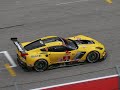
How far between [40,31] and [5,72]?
5752 millimetres

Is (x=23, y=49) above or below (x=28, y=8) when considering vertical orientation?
below

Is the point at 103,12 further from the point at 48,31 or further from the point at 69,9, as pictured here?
the point at 48,31

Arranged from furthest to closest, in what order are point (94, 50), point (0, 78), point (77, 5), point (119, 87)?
1. point (77, 5)
2. point (94, 50)
3. point (0, 78)
4. point (119, 87)

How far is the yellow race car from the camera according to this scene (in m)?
16.3

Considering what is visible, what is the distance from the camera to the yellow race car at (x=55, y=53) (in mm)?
16297

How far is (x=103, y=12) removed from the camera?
79.8 ft

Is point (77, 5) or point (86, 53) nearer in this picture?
point (86, 53)

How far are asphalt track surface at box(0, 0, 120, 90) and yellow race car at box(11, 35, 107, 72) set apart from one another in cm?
31

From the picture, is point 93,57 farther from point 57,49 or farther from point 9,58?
point 9,58

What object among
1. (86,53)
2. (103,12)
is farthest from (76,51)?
(103,12)

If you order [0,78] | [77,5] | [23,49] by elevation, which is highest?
[77,5]

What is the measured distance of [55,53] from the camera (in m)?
16.6

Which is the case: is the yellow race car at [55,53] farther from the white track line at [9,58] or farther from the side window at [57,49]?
the white track line at [9,58]

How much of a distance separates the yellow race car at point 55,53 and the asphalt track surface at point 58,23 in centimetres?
31
